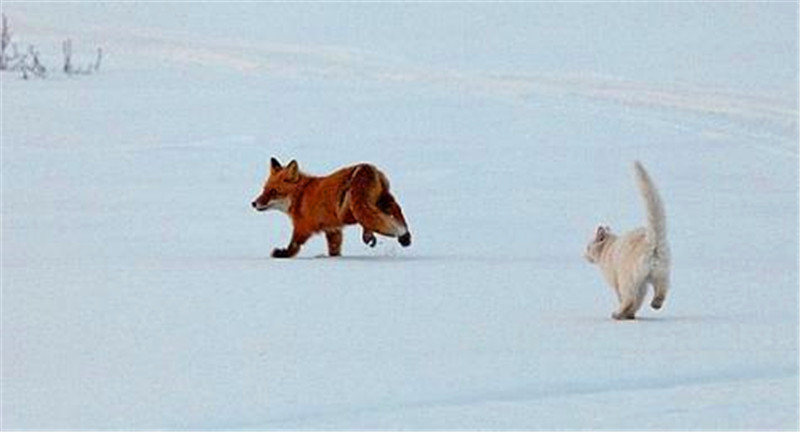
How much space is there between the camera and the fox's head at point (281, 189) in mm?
8500

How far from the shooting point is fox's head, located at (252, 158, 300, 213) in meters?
8.50

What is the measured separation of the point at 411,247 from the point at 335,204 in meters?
0.79

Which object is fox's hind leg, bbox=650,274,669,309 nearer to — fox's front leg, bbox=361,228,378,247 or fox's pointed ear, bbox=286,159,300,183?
fox's front leg, bbox=361,228,378,247

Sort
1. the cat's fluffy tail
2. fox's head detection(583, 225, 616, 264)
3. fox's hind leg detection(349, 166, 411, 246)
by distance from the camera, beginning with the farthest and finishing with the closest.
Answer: fox's hind leg detection(349, 166, 411, 246) → fox's head detection(583, 225, 616, 264) → the cat's fluffy tail

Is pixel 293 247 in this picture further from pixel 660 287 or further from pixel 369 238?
pixel 660 287

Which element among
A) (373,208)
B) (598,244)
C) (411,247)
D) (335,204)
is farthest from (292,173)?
(598,244)

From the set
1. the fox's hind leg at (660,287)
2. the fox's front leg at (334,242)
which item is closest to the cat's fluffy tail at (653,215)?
the fox's hind leg at (660,287)

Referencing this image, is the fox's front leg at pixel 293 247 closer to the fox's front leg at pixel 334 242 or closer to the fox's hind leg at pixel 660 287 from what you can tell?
the fox's front leg at pixel 334 242

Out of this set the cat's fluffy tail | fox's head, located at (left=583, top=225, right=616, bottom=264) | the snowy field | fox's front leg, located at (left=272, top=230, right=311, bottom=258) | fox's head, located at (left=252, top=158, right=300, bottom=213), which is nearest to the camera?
the snowy field

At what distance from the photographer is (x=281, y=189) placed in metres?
8.52

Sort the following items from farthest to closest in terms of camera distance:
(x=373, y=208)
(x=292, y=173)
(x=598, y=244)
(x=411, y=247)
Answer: (x=411, y=247) < (x=292, y=173) < (x=373, y=208) < (x=598, y=244)

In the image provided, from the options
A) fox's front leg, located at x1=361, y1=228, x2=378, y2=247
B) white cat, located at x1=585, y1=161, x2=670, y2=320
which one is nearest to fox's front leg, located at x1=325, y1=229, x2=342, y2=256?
fox's front leg, located at x1=361, y1=228, x2=378, y2=247

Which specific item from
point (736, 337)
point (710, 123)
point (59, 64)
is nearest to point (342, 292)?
point (736, 337)

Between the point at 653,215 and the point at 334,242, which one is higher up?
the point at 334,242
